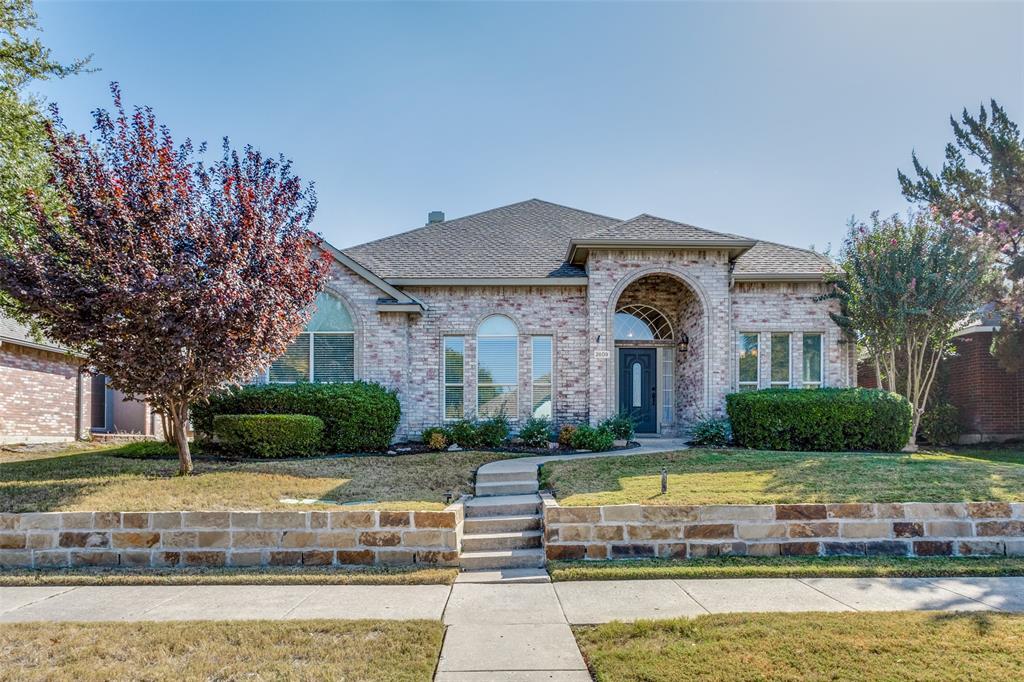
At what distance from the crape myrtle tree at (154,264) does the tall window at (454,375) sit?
500 cm

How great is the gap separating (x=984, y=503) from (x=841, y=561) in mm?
1902

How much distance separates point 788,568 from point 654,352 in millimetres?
9639

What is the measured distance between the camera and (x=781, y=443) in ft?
39.5

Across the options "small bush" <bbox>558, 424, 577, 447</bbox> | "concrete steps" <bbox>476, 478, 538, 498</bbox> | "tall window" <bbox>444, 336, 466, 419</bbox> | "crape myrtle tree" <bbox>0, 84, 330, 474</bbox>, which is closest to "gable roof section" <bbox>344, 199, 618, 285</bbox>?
"tall window" <bbox>444, 336, 466, 419</bbox>

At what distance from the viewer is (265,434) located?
1135 centimetres

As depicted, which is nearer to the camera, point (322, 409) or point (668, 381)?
point (322, 409)

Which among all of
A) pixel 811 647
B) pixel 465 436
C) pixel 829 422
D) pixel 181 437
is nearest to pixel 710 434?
pixel 829 422

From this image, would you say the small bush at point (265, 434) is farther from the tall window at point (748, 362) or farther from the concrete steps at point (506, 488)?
the tall window at point (748, 362)

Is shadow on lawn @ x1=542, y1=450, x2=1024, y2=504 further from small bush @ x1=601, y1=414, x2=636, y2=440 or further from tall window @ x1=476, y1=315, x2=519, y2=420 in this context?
tall window @ x1=476, y1=315, x2=519, y2=420

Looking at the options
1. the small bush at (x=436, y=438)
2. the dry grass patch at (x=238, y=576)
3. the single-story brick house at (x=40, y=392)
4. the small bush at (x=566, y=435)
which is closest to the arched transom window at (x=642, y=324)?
the small bush at (x=566, y=435)

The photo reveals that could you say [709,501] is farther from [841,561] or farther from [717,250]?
[717,250]

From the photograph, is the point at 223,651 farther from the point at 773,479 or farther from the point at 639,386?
the point at 639,386

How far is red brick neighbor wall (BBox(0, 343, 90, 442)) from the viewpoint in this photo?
46.8 ft

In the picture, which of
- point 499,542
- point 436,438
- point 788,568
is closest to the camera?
point 788,568
